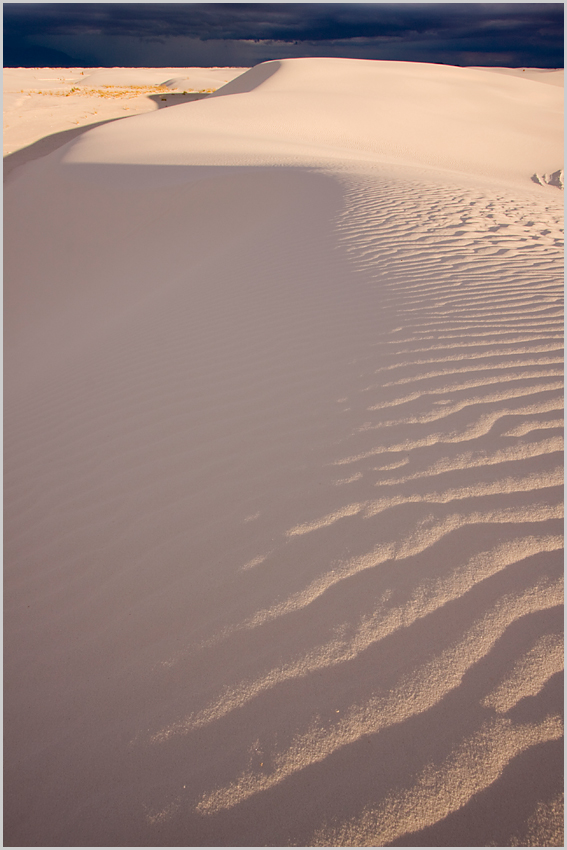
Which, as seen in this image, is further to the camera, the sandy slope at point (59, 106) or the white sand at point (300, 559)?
the sandy slope at point (59, 106)

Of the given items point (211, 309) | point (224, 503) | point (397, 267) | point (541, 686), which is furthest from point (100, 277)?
point (541, 686)

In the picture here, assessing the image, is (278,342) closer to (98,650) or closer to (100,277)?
(98,650)

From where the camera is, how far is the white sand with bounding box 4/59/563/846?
1.61 meters

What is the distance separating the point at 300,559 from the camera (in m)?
2.21

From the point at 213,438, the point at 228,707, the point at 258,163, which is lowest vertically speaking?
the point at 228,707

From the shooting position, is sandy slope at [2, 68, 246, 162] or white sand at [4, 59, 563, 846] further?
sandy slope at [2, 68, 246, 162]

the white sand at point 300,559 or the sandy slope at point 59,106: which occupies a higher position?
the sandy slope at point 59,106

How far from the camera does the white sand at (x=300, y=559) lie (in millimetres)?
1607

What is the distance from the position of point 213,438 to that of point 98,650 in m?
1.36

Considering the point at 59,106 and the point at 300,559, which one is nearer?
the point at 300,559

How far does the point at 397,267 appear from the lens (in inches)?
189

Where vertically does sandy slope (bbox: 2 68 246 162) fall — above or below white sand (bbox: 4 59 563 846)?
above

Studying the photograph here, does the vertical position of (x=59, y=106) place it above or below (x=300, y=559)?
above

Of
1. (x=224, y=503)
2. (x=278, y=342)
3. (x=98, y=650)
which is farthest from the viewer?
(x=278, y=342)
